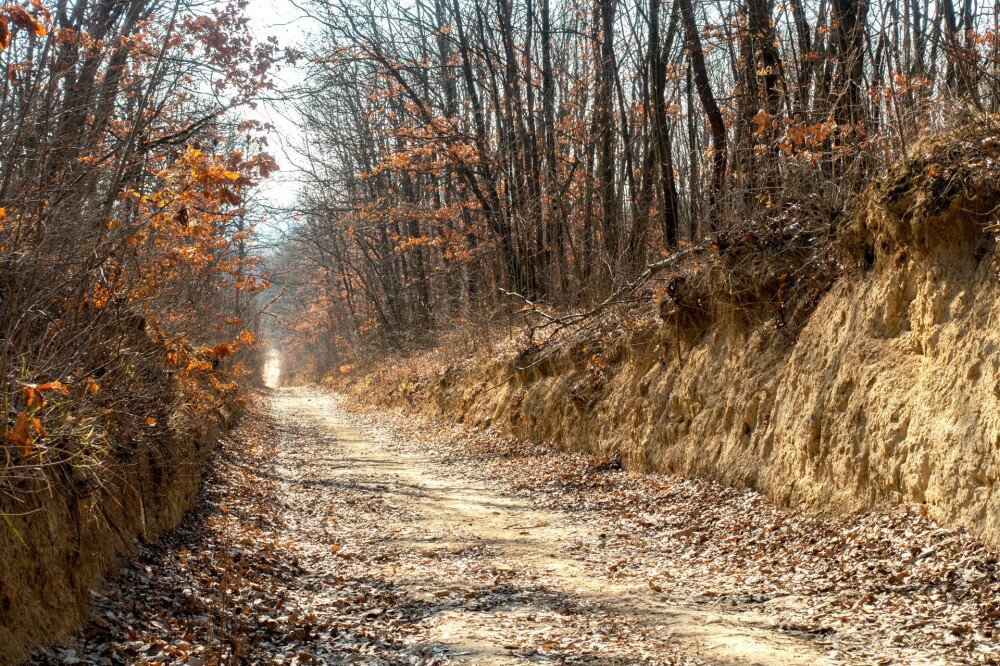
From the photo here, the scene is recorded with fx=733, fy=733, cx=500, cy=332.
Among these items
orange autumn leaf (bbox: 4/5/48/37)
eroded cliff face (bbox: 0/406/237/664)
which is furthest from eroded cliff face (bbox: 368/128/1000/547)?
orange autumn leaf (bbox: 4/5/48/37)

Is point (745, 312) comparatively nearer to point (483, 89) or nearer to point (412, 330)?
point (483, 89)

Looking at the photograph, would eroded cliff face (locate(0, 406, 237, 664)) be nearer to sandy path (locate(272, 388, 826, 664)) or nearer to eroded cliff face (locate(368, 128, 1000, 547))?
sandy path (locate(272, 388, 826, 664))

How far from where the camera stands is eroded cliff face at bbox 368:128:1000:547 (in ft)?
20.8

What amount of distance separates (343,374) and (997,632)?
37.2m

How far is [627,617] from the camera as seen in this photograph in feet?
19.3

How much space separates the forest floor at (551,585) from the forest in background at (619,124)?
170 inches

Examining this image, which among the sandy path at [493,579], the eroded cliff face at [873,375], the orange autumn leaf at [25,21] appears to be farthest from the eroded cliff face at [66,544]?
the eroded cliff face at [873,375]

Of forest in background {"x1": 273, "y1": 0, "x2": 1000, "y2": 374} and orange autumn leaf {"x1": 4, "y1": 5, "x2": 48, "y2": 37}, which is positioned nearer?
orange autumn leaf {"x1": 4, "y1": 5, "x2": 48, "y2": 37}

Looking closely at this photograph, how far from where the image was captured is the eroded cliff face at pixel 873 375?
633 centimetres

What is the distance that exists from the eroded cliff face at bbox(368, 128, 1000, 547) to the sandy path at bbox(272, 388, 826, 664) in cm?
211

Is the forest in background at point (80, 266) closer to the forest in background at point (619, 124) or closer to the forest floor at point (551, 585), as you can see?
the forest floor at point (551, 585)

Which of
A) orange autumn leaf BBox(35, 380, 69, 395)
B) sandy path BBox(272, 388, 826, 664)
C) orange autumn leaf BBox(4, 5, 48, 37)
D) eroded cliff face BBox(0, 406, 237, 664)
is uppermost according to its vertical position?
orange autumn leaf BBox(4, 5, 48, 37)

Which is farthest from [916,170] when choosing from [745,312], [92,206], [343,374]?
[343,374]

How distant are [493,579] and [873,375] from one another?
14.5 feet
